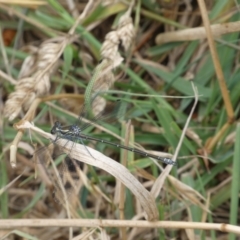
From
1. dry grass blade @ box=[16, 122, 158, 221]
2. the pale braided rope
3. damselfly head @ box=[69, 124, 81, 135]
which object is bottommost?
dry grass blade @ box=[16, 122, 158, 221]

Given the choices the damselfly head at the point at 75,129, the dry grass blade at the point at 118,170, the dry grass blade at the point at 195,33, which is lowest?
the dry grass blade at the point at 118,170

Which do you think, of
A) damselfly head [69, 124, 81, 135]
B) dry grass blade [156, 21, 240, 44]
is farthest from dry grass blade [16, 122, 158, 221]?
dry grass blade [156, 21, 240, 44]

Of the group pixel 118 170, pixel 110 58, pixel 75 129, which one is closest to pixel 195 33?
pixel 110 58

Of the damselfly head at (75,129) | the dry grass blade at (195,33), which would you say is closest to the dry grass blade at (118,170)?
the damselfly head at (75,129)

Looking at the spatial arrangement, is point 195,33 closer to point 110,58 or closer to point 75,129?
point 110,58

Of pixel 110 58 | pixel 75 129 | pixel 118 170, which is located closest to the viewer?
pixel 118 170

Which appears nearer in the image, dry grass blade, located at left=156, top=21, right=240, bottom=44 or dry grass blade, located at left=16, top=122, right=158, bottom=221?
dry grass blade, located at left=16, top=122, right=158, bottom=221

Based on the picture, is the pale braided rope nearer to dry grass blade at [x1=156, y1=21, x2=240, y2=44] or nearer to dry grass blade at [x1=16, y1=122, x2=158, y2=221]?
dry grass blade at [x1=156, y1=21, x2=240, y2=44]

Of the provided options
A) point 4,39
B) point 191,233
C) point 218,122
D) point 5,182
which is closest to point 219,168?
point 218,122

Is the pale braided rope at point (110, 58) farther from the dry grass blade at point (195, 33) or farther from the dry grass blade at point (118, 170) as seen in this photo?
the dry grass blade at point (118, 170)
